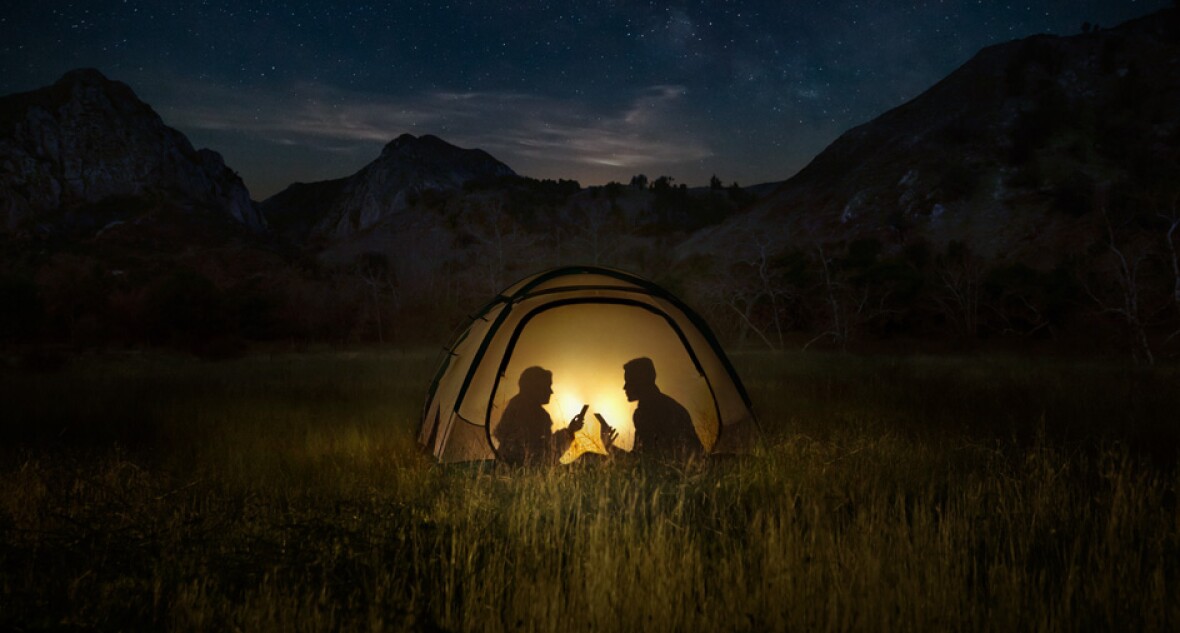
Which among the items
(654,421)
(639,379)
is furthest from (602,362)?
(654,421)

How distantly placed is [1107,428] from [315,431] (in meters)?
9.80

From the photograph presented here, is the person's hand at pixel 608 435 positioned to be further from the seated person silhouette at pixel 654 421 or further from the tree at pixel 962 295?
the tree at pixel 962 295

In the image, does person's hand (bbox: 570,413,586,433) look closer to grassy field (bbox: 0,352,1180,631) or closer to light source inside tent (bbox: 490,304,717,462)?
light source inside tent (bbox: 490,304,717,462)

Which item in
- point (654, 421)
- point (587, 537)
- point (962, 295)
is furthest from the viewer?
point (962, 295)

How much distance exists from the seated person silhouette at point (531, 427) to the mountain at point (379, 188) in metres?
95.8

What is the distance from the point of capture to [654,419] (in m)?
7.09

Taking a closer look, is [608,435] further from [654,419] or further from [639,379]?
[639,379]

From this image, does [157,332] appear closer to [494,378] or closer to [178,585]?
[494,378]

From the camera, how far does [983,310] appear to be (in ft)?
91.0

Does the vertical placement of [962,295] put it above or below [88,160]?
below

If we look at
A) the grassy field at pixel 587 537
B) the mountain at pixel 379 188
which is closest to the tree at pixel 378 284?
the grassy field at pixel 587 537

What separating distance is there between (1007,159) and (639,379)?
58425 mm

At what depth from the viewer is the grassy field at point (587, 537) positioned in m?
3.12

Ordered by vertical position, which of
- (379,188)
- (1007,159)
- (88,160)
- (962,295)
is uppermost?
(379,188)
